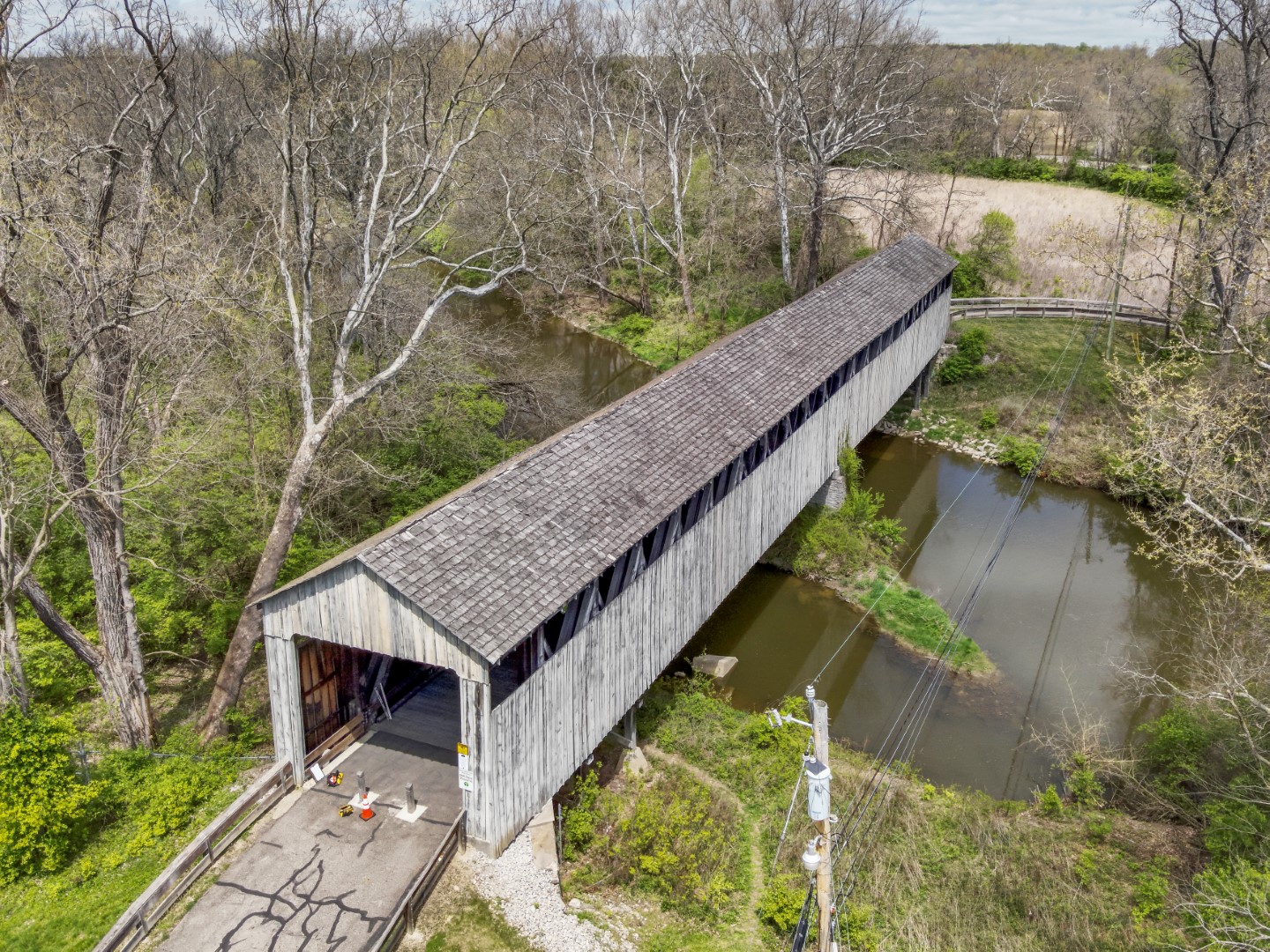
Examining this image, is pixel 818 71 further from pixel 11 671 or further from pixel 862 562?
pixel 11 671

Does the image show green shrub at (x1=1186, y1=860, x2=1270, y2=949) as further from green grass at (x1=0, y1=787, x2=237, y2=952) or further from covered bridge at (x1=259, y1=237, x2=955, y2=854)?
green grass at (x1=0, y1=787, x2=237, y2=952)

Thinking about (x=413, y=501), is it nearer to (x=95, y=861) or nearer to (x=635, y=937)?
(x=95, y=861)

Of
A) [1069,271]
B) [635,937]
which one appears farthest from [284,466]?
[1069,271]

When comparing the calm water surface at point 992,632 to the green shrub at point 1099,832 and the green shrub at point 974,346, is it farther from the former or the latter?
the green shrub at point 974,346

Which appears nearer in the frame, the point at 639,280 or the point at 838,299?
the point at 838,299

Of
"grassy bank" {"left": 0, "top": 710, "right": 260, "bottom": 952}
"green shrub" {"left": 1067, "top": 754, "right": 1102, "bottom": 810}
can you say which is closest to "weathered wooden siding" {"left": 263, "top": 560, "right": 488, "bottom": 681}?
"grassy bank" {"left": 0, "top": 710, "right": 260, "bottom": 952}

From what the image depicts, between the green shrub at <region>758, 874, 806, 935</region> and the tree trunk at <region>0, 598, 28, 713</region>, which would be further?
the tree trunk at <region>0, 598, 28, 713</region>

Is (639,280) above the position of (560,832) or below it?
above
